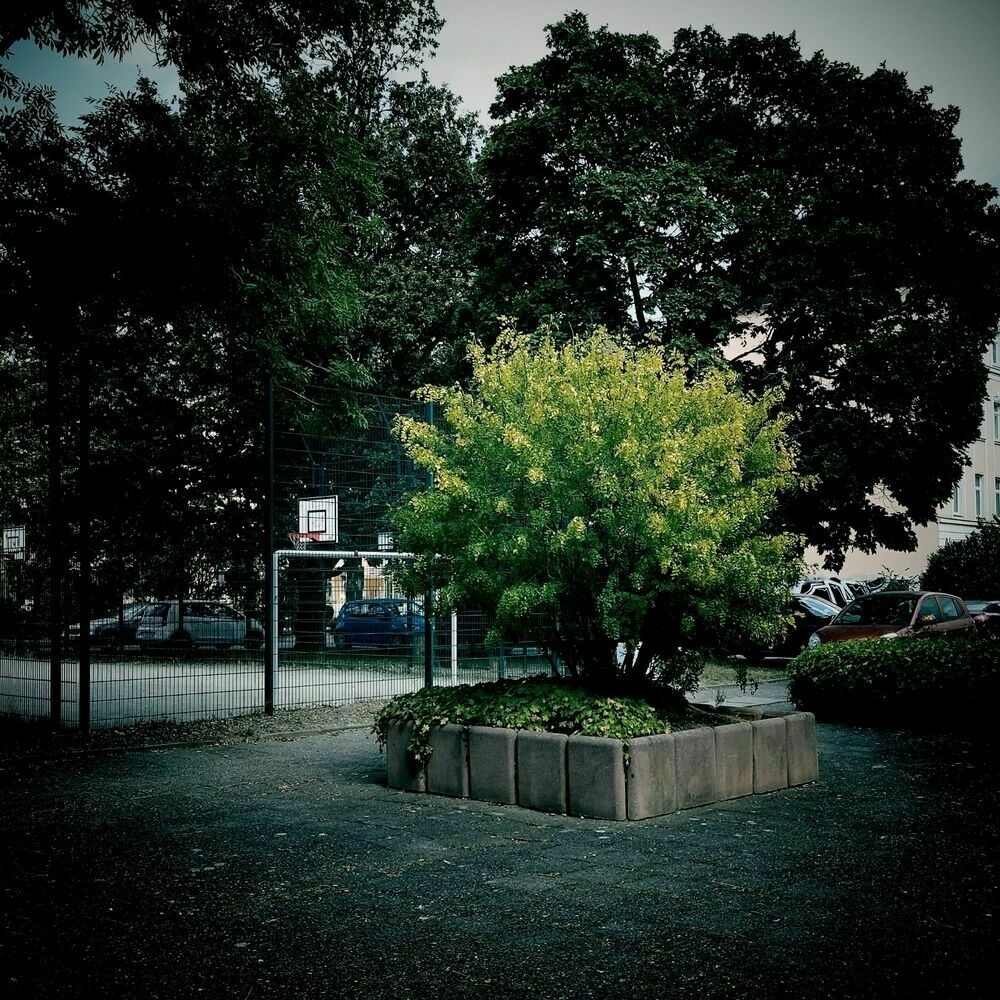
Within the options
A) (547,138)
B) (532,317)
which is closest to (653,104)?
(547,138)

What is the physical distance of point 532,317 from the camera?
78.7 feet

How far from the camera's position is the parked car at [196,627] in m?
11.5

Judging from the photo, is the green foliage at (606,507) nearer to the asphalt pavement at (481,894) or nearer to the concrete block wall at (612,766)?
the concrete block wall at (612,766)

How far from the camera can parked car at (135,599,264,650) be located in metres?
11.5

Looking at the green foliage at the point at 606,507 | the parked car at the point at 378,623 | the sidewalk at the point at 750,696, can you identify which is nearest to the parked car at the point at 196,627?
the parked car at the point at 378,623

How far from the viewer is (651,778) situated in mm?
7391

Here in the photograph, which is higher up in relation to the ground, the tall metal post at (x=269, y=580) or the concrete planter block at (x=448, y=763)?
the tall metal post at (x=269, y=580)

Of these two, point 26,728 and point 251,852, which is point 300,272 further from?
point 251,852

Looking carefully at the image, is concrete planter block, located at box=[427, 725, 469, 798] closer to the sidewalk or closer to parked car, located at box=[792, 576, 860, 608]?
the sidewalk

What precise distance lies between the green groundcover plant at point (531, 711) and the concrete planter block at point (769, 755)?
0.46 m

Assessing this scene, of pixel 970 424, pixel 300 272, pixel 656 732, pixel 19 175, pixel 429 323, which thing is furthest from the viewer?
pixel 429 323

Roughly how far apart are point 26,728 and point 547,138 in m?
18.0

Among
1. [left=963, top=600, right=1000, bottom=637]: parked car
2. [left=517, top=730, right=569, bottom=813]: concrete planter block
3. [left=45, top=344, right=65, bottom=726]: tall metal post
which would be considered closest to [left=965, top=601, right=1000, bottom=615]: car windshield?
[left=963, top=600, right=1000, bottom=637]: parked car

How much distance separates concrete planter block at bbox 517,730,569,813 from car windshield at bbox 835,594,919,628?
1416cm
